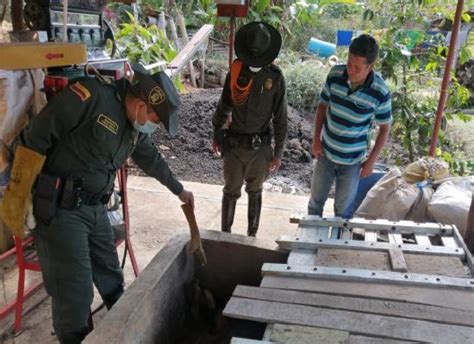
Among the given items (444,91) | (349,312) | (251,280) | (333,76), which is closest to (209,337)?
(251,280)

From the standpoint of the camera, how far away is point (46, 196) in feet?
6.68

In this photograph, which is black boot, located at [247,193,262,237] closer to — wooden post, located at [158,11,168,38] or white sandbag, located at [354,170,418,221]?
white sandbag, located at [354,170,418,221]

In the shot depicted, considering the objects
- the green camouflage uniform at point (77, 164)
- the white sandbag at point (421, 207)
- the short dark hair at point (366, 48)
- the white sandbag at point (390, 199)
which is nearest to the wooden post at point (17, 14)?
the green camouflage uniform at point (77, 164)

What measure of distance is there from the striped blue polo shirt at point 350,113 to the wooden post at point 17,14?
2247 mm

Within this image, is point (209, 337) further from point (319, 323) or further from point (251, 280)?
point (319, 323)

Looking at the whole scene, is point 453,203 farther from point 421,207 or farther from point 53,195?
point 53,195

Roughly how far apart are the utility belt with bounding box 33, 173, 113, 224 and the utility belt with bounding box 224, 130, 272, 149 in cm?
146

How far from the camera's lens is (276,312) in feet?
6.49

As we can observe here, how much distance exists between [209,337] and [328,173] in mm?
1513

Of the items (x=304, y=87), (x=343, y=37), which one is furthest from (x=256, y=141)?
(x=343, y=37)

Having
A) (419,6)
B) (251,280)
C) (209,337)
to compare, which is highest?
(419,6)

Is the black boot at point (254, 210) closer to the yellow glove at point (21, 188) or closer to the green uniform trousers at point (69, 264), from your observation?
the green uniform trousers at point (69, 264)

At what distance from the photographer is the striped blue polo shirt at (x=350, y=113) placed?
3.04m

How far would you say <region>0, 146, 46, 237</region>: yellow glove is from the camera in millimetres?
1974
